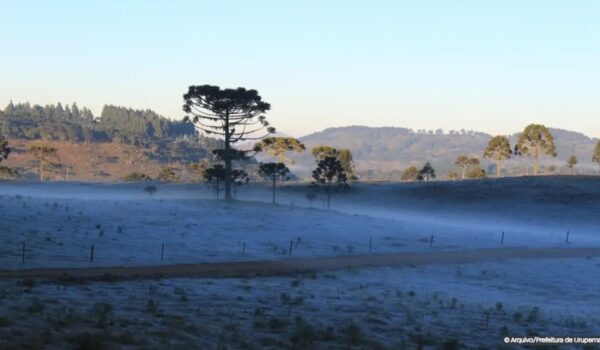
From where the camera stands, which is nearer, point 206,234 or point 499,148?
point 206,234

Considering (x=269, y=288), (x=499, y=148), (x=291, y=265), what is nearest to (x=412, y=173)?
(x=499, y=148)

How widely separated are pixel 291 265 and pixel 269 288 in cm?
943

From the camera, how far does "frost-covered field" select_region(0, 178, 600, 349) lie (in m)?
16.3

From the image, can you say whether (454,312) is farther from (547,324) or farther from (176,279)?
(176,279)

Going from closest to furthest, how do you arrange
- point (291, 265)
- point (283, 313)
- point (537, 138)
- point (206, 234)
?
point (283, 313), point (291, 265), point (206, 234), point (537, 138)

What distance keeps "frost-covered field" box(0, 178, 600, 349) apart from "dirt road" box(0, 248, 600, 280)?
5.23 feet

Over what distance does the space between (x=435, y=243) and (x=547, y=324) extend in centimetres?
3082

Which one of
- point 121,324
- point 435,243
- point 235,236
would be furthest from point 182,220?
point 121,324

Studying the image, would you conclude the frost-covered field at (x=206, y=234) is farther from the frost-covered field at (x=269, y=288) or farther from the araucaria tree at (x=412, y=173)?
the araucaria tree at (x=412, y=173)

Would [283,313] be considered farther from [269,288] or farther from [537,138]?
[537,138]

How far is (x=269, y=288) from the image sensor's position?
25.8 meters

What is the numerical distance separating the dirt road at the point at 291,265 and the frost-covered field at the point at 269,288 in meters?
1.59

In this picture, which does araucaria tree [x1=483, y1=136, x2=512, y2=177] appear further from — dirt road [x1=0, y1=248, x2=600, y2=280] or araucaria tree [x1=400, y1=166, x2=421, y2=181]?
dirt road [x1=0, y1=248, x2=600, y2=280]

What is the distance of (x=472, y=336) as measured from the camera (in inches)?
714
